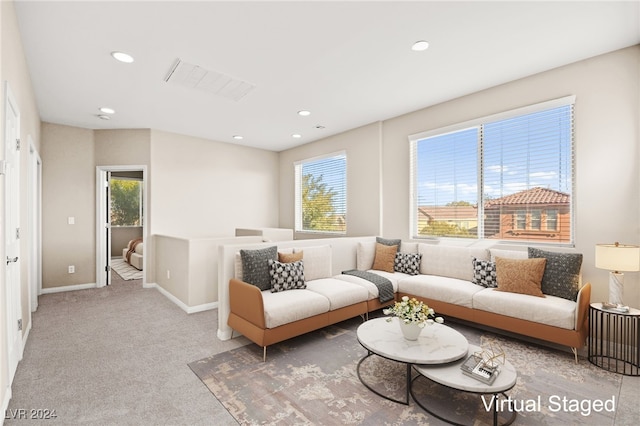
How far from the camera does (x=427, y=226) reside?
450cm

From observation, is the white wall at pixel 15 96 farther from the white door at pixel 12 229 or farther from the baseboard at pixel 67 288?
the baseboard at pixel 67 288

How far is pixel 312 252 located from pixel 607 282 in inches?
119

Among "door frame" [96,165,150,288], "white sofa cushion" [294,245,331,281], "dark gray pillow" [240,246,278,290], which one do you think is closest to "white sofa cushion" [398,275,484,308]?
"white sofa cushion" [294,245,331,281]

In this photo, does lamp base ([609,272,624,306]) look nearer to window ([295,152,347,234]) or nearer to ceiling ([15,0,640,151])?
ceiling ([15,0,640,151])

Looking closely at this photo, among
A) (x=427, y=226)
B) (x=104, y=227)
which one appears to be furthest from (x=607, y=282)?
(x=104, y=227)

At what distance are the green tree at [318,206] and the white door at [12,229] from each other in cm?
437

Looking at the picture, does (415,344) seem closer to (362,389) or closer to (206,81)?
(362,389)

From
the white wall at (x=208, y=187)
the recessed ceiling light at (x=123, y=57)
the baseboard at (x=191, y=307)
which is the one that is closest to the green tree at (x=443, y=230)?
the baseboard at (x=191, y=307)

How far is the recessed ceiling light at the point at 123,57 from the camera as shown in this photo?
114 inches

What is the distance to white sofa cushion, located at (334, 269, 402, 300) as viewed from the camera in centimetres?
360

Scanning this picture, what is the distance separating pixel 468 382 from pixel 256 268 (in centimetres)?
208

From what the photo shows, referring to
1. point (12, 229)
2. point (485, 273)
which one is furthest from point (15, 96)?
point (485, 273)

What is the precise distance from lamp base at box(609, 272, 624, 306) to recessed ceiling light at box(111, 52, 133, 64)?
4.92 meters

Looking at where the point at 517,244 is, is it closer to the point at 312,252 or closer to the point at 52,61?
the point at 312,252
